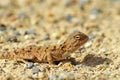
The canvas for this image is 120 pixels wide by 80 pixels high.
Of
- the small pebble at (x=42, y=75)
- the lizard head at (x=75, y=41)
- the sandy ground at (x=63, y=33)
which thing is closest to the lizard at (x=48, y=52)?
the lizard head at (x=75, y=41)

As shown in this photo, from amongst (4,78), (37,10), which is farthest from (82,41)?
(37,10)

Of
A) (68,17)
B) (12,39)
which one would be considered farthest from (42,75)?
(68,17)

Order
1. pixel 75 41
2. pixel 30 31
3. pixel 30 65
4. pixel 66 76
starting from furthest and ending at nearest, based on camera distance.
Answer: pixel 30 31, pixel 75 41, pixel 30 65, pixel 66 76

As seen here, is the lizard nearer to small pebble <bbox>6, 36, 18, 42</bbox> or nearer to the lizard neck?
the lizard neck

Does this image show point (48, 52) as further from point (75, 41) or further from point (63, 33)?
point (63, 33)

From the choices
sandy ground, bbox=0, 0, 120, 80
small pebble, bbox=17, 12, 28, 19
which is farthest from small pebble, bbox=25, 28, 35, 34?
small pebble, bbox=17, 12, 28, 19

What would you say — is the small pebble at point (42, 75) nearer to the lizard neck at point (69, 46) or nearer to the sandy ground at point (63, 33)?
the sandy ground at point (63, 33)
